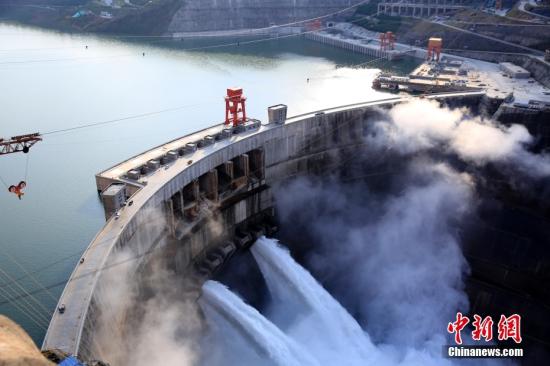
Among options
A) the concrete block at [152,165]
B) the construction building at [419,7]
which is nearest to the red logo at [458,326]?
the concrete block at [152,165]

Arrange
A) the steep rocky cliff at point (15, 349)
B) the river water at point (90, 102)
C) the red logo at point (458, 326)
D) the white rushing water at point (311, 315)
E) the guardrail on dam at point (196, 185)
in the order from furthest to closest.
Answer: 1. the red logo at point (458, 326)
2. the river water at point (90, 102)
3. the white rushing water at point (311, 315)
4. the guardrail on dam at point (196, 185)
5. the steep rocky cliff at point (15, 349)

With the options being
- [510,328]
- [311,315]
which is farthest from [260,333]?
[510,328]

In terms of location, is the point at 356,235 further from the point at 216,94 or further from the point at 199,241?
the point at 216,94

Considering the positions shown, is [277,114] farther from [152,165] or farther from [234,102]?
[152,165]

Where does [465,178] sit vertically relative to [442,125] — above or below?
below

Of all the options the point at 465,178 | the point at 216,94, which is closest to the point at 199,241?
Result: the point at 465,178

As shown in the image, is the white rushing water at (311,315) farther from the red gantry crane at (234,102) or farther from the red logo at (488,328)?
the red gantry crane at (234,102)
